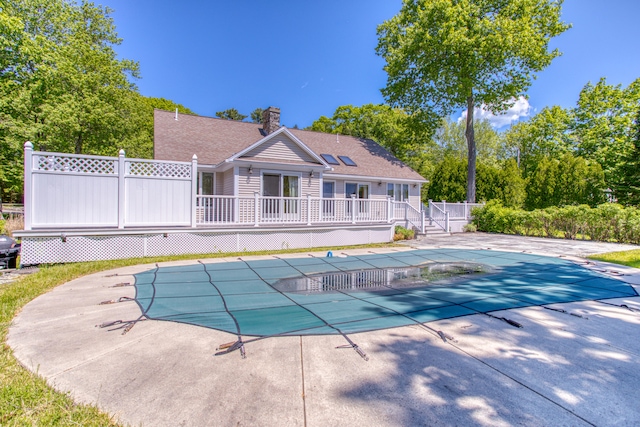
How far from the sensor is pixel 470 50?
17.7 meters

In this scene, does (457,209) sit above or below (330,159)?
below

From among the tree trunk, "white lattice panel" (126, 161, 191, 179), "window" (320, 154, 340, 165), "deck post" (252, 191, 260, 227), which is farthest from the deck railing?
the tree trunk

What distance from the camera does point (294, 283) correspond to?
5879 mm

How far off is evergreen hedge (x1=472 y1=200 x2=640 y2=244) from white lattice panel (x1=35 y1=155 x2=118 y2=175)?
17435 mm

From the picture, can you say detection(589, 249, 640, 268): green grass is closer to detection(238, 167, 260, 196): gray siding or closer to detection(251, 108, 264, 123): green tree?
detection(238, 167, 260, 196): gray siding

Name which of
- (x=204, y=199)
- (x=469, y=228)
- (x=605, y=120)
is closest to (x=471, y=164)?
(x=469, y=228)

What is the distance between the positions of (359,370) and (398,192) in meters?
16.8

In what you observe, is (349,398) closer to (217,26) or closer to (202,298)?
(202,298)

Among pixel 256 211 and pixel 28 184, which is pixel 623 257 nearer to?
pixel 256 211

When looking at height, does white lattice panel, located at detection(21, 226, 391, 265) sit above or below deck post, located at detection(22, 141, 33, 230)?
below

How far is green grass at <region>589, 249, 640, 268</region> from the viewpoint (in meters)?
8.20

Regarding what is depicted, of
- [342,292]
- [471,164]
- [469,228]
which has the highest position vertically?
[471,164]

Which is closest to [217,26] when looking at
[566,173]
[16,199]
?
[566,173]

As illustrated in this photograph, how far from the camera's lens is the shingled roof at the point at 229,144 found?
534 inches
